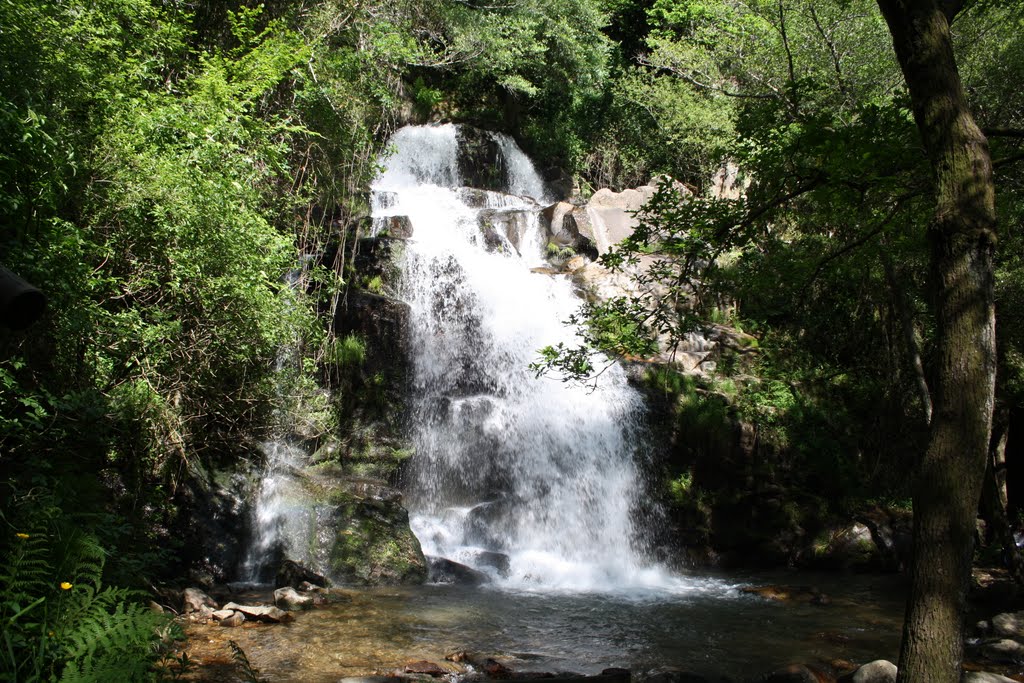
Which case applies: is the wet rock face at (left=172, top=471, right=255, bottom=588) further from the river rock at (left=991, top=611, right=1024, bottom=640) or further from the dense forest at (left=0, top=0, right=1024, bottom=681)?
the river rock at (left=991, top=611, right=1024, bottom=640)

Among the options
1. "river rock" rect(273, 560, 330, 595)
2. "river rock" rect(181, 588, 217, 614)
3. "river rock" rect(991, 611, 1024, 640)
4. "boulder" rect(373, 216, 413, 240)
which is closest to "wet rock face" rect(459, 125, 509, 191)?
"boulder" rect(373, 216, 413, 240)

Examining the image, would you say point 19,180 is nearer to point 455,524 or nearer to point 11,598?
point 11,598

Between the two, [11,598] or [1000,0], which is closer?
[11,598]

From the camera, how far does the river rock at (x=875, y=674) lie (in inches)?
231


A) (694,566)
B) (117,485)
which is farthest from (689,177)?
(117,485)

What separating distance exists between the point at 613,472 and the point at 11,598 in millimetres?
10105

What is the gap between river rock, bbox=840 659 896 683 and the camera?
5.86 metres

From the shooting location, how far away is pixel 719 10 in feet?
64.7

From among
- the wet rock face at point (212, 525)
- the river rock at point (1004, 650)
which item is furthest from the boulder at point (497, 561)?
the river rock at point (1004, 650)

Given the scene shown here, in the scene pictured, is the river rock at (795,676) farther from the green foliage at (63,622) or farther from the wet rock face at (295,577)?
the wet rock face at (295,577)

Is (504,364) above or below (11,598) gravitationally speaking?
above

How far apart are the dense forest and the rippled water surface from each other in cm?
157

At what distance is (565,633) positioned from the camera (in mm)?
7949

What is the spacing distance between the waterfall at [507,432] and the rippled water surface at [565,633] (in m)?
1.40
